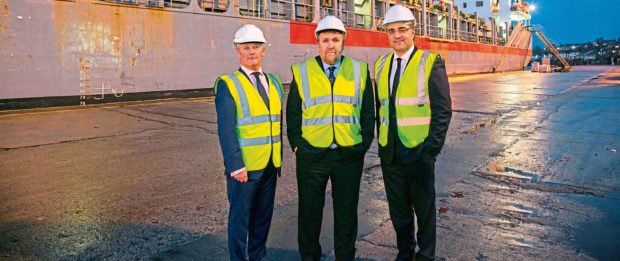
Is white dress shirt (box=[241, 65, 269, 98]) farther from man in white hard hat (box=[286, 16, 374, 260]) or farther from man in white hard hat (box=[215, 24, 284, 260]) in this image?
man in white hard hat (box=[286, 16, 374, 260])

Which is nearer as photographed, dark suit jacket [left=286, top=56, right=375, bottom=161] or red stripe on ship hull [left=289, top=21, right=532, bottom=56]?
dark suit jacket [left=286, top=56, right=375, bottom=161]

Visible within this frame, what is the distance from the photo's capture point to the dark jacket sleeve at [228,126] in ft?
8.00

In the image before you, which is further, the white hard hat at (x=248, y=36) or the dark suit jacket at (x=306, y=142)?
the dark suit jacket at (x=306, y=142)

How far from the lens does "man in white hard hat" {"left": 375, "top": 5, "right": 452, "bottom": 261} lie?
2657 millimetres

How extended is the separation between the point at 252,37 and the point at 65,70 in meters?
12.3

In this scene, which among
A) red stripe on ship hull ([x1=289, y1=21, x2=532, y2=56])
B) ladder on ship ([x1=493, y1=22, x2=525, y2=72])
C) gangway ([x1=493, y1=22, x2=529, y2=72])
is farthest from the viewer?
ladder on ship ([x1=493, y1=22, x2=525, y2=72])

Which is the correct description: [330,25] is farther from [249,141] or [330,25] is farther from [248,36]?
[249,141]

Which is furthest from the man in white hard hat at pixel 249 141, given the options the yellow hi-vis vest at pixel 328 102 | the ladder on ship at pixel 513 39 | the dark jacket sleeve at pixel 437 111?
the ladder on ship at pixel 513 39

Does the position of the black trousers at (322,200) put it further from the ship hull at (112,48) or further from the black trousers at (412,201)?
the ship hull at (112,48)

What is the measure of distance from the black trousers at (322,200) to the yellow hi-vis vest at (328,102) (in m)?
0.13

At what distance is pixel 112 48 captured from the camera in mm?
13352

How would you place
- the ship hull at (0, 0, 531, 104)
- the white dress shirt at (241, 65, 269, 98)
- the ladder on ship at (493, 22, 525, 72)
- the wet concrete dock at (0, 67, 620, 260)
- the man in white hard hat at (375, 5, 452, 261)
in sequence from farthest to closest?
the ladder on ship at (493, 22, 525, 72) < the ship hull at (0, 0, 531, 104) < the wet concrete dock at (0, 67, 620, 260) < the man in white hard hat at (375, 5, 452, 261) < the white dress shirt at (241, 65, 269, 98)

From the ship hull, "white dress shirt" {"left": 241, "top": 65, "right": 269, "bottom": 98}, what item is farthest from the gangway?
"white dress shirt" {"left": 241, "top": 65, "right": 269, "bottom": 98}

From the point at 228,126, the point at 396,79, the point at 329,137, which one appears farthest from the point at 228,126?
the point at 396,79
